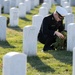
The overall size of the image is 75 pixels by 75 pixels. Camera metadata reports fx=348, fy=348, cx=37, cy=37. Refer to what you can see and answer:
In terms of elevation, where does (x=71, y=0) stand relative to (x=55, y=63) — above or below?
below

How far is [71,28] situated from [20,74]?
3.39 metres

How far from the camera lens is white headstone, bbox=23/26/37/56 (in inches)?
309

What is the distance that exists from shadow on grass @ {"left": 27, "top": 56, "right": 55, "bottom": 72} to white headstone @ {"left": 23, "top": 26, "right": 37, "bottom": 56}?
172mm

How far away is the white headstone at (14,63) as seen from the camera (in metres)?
5.07

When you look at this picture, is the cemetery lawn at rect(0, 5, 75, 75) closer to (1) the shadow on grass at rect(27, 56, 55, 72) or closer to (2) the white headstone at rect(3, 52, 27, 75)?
(1) the shadow on grass at rect(27, 56, 55, 72)

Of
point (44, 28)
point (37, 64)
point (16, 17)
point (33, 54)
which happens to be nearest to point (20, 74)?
point (37, 64)

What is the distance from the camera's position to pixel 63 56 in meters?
8.07

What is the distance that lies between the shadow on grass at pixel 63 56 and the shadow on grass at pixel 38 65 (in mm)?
510

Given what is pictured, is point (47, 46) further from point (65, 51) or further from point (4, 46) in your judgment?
point (4, 46)

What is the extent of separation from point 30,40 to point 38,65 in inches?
35.6

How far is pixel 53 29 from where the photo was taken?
8.63 meters

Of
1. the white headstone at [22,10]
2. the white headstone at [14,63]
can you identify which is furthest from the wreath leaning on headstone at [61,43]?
the white headstone at [22,10]

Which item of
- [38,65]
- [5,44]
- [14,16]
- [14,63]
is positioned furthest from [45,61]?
[14,16]

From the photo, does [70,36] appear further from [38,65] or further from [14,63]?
[14,63]
